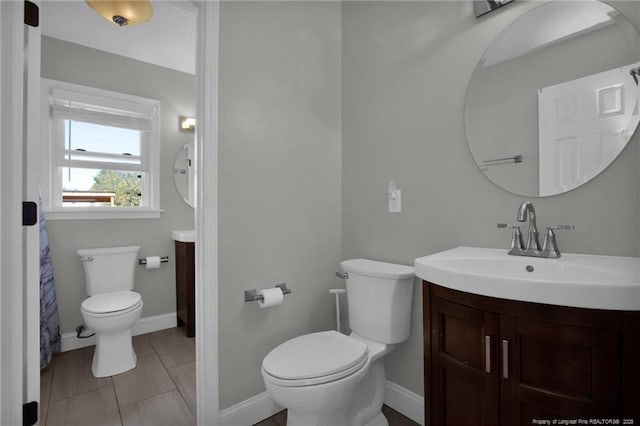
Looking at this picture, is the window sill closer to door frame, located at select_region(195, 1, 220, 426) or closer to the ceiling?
the ceiling

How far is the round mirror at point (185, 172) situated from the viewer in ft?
9.86

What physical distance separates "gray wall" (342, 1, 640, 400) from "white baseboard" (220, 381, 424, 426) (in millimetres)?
56

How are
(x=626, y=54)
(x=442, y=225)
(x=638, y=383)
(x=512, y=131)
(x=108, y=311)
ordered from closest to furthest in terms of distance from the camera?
1. (x=638, y=383)
2. (x=626, y=54)
3. (x=512, y=131)
4. (x=442, y=225)
5. (x=108, y=311)

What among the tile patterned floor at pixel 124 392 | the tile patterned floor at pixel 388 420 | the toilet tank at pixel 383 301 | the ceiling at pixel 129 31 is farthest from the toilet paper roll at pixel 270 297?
the ceiling at pixel 129 31

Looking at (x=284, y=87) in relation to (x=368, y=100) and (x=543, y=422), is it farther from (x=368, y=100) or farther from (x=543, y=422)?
(x=543, y=422)

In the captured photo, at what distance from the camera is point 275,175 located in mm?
1736

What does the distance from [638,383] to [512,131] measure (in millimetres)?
959

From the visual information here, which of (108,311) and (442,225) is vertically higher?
(442,225)

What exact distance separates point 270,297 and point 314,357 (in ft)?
1.29

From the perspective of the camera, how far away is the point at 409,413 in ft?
5.31

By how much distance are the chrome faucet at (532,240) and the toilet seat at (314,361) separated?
78 centimetres

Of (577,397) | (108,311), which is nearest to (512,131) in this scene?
(577,397)

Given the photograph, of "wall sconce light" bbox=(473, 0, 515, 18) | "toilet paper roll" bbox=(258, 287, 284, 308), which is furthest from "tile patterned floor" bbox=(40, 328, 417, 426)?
"wall sconce light" bbox=(473, 0, 515, 18)

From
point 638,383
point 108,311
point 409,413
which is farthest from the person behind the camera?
point 108,311
